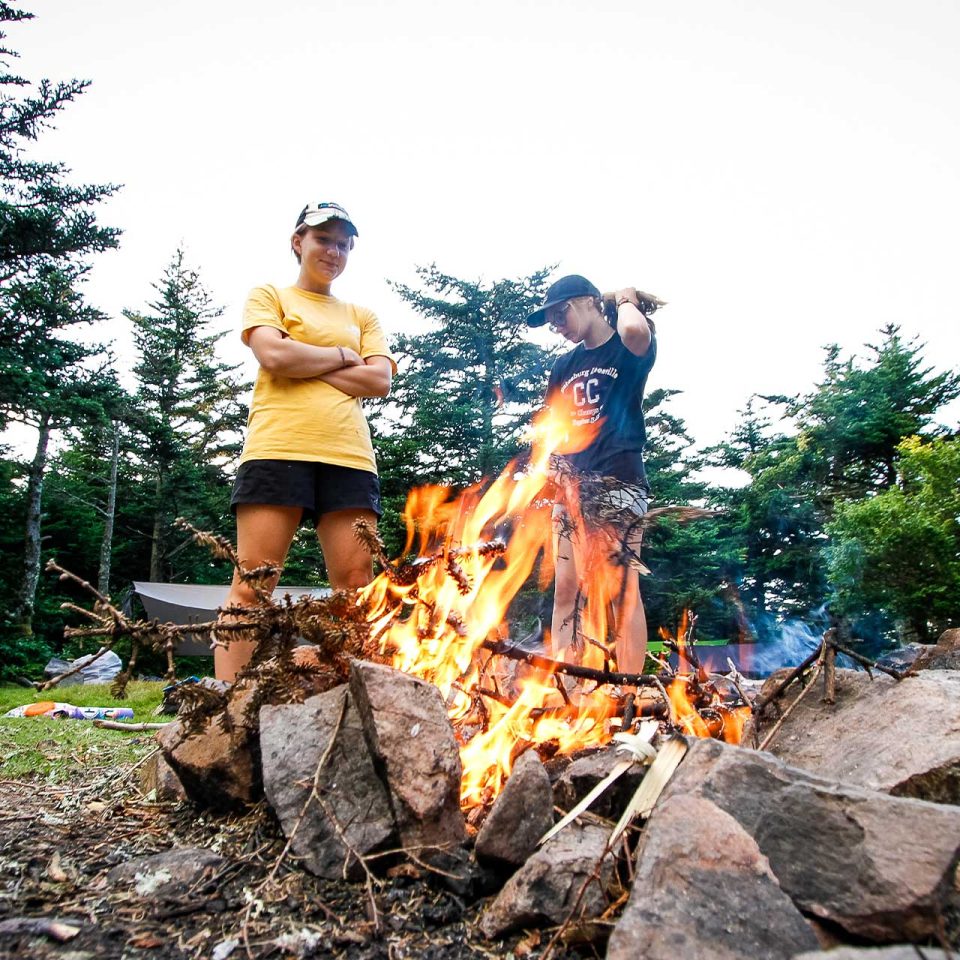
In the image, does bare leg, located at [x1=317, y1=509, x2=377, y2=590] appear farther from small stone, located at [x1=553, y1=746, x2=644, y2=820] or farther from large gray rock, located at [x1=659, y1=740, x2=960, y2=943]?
large gray rock, located at [x1=659, y1=740, x2=960, y2=943]

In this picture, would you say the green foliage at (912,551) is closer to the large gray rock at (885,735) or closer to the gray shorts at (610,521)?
the gray shorts at (610,521)

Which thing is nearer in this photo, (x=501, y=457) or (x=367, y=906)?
(x=367, y=906)

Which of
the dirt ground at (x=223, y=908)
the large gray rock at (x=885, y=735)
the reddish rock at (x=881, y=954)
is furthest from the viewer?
the large gray rock at (x=885, y=735)

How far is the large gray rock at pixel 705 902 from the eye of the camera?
1062mm

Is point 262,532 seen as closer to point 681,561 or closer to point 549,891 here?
point 549,891

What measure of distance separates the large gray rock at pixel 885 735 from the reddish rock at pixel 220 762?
1.76 m

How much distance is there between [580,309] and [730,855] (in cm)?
354

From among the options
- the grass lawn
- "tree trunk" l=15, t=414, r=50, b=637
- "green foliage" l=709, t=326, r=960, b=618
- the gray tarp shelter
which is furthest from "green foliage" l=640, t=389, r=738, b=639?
"tree trunk" l=15, t=414, r=50, b=637

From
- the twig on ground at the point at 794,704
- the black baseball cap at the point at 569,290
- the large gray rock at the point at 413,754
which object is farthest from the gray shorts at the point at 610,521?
the large gray rock at the point at 413,754

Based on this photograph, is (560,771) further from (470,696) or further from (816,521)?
(816,521)

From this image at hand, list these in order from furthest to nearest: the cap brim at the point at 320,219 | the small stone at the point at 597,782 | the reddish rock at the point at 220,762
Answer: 1. the cap brim at the point at 320,219
2. the reddish rock at the point at 220,762
3. the small stone at the point at 597,782

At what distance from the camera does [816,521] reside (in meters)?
21.1

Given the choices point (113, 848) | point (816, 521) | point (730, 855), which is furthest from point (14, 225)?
point (816, 521)

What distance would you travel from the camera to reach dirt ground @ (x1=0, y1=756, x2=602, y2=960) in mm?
1326
